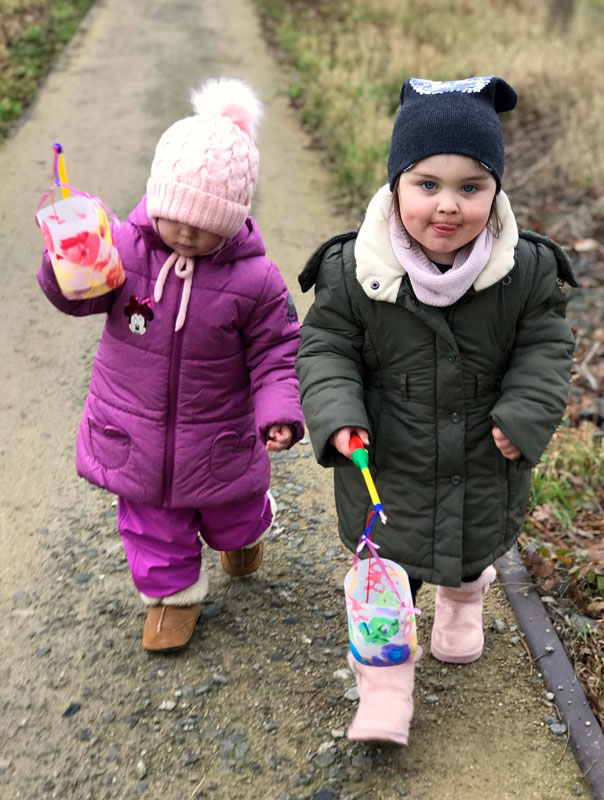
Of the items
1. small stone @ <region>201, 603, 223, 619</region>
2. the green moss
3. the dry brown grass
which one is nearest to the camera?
small stone @ <region>201, 603, 223, 619</region>

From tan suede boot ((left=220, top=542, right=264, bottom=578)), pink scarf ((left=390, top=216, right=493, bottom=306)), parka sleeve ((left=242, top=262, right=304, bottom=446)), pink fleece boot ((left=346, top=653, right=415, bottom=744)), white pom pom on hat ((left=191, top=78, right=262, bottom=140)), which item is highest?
white pom pom on hat ((left=191, top=78, right=262, bottom=140))

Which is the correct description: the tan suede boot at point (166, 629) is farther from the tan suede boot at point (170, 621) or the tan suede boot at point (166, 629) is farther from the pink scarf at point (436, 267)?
the pink scarf at point (436, 267)

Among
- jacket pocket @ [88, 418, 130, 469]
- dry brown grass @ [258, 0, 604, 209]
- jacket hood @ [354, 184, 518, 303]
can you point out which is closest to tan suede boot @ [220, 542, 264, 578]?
jacket pocket @ [88, 418, 130, 469]

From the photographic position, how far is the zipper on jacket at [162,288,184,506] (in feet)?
9.28

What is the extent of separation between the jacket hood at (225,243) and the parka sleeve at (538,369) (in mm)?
822

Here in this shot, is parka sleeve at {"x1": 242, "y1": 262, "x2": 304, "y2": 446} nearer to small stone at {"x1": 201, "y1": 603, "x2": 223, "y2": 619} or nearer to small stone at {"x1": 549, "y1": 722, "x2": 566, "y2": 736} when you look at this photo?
small stone at {"x1": 201, "y1": 603, "x2": 223, "y2": 619}

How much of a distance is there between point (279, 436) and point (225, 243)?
1.98 feet

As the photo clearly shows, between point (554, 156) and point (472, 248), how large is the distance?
19.9ft

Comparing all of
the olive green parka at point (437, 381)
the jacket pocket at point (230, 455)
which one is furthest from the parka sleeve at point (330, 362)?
the jacket pocket at point (230, 455)

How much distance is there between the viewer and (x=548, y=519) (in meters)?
4.02

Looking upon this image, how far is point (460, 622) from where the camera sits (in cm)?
309

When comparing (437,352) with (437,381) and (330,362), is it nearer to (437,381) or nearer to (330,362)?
(437,381)

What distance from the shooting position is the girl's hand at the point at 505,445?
8.11ft

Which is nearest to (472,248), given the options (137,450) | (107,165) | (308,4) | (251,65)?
(137,450)
